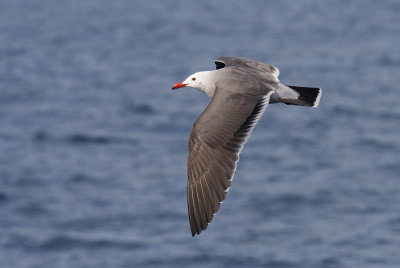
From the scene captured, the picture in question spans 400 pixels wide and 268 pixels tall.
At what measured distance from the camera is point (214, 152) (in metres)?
9.35

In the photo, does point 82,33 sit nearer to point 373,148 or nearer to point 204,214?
point 373,148

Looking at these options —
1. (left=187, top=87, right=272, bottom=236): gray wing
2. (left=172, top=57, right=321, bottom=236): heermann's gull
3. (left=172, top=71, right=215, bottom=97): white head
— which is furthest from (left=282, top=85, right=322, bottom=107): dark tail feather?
(left=172, top=71, right=215, bottom=97): white head

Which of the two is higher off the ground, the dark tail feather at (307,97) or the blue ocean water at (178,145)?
the blue ocean water at (178,145)

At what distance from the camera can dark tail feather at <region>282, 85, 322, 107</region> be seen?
10.2 metres

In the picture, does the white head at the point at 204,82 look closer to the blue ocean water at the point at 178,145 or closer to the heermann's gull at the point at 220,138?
the heermann's gull at the point at 220,138

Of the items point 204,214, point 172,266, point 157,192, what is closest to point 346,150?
point 157,192

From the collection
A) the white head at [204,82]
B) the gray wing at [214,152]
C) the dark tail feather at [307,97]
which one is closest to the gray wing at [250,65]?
the dark tail feather at [307,97]

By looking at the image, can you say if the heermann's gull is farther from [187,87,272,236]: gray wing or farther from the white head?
the white head

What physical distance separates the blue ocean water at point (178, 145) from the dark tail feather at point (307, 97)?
518 inches

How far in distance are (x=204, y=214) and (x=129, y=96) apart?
1167 inches

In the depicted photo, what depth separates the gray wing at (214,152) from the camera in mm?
9227

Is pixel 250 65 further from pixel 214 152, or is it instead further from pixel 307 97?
pixel 214 152

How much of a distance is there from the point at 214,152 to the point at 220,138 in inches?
6.9

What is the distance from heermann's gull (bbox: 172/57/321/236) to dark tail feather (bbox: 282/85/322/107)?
9 cm
